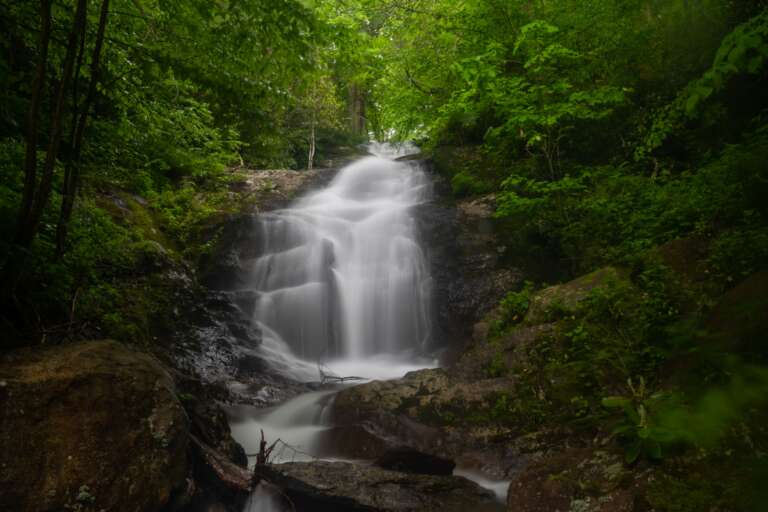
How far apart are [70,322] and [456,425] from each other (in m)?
3.76

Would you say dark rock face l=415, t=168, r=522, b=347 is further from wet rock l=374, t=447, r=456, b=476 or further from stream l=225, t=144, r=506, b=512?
wet rock l=374, t=447, r=456, b=476

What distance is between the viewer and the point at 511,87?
6.99 meters

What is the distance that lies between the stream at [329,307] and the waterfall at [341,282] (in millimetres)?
19

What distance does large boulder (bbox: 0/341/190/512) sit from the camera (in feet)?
9.14

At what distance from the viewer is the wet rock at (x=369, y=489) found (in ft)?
12.1

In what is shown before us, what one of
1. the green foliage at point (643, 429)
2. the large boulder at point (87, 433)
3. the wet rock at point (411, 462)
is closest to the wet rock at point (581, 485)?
the green foliage at point (643, 429)

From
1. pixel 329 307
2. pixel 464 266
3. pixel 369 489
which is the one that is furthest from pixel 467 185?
pixel 369 489

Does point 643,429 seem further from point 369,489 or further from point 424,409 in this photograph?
point 424,409

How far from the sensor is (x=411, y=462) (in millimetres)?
4434

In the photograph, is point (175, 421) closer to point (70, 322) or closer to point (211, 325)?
point (70, 322)

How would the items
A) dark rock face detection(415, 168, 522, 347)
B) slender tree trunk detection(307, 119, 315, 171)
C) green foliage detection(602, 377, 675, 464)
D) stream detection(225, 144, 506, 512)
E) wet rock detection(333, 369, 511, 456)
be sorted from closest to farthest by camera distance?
1. green foliage detection(602, 377, 675, 464)
2. wet rock detection(333, 369, 511, 456)
3. stream detection(225, 144, 506, 512)
4. dark rock face detection(415, 168, 522, 347)
5. slender tree trunk detection(307, 119, 315, 171)

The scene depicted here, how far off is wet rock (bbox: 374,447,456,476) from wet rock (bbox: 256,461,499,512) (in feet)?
0.88

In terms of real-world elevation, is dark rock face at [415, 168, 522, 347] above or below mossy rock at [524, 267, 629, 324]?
above

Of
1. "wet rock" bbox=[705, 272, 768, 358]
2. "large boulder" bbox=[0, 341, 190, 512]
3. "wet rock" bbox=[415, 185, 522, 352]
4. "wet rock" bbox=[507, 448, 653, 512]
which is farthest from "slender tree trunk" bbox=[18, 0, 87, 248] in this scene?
"wet rock" bbox=[415, 185, 522, 352]
